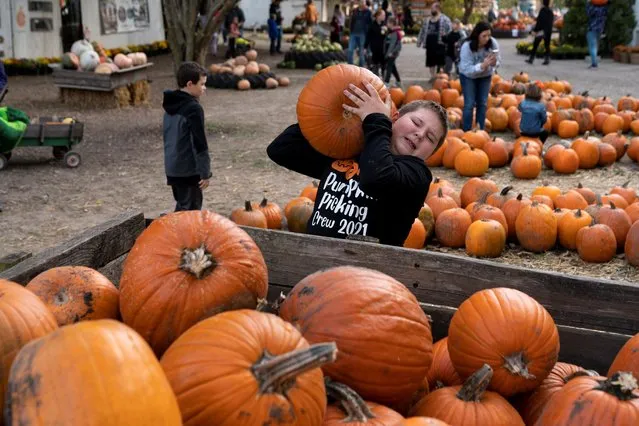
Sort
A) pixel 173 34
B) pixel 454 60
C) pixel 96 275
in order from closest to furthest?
pixel 96 275
pixel 173 34
pixel 454 60

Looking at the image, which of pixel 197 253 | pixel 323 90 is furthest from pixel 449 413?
pixel 323 90

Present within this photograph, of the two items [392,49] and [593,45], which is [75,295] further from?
[593,45]

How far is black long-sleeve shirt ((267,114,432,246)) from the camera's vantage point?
288 cm

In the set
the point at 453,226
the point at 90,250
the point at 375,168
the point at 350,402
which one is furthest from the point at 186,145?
the point at 350,402

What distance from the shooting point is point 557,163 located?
28.6ft

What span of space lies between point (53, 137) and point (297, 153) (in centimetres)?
697

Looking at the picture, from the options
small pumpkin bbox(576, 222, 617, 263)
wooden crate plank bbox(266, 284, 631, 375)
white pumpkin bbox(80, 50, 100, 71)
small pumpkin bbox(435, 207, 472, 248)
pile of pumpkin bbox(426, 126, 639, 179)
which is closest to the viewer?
wooden crate plank bbox(266, 284, 631, 375)

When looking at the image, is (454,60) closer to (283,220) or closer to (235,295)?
(283,220)

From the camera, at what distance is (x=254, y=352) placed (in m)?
1.55

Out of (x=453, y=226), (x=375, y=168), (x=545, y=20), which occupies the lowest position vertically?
(x=453, y=226)

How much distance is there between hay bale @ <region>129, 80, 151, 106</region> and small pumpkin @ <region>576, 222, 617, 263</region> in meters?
11.3

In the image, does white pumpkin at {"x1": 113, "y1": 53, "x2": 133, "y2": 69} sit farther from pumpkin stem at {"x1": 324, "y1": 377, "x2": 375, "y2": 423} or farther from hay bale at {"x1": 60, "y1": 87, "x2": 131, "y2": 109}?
pumpkin stem at {"x1": 324, "y1": 377, "x2": 375, "y2": 423}

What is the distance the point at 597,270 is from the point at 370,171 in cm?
373

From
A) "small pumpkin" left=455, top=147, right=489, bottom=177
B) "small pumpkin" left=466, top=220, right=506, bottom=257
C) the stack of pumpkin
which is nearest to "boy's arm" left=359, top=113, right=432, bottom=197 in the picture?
"small pumpkin" left=466, top=220, right=506, bottom=257
